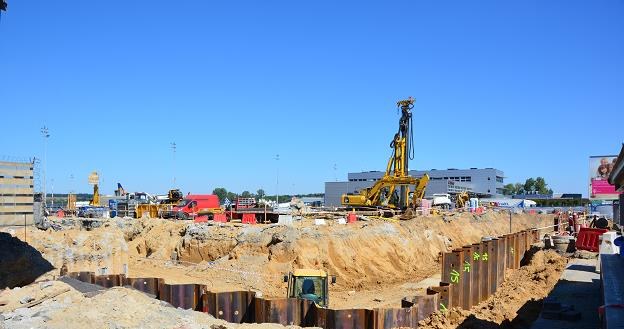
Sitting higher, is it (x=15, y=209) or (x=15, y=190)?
(x=15, y=190)

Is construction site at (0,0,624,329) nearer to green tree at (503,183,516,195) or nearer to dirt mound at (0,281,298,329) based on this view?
dirt mound at (0,281,298,329)

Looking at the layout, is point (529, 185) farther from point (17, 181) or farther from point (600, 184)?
point (17, 181)

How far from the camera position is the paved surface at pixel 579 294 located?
9.77 m

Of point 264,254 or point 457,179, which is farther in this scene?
point 457,179

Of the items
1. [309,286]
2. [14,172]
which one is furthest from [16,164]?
[309,286]

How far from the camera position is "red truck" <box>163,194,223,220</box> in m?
34.0

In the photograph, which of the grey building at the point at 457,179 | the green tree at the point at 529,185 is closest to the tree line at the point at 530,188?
the green tree at the point at 529,185

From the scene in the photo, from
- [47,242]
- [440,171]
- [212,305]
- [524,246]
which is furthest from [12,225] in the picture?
[440,171]

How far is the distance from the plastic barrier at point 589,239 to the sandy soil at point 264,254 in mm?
5897

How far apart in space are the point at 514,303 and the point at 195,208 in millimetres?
26175

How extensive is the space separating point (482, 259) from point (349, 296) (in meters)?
5.99

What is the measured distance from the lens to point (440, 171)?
348 feet

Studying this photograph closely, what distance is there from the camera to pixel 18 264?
14.9 meters

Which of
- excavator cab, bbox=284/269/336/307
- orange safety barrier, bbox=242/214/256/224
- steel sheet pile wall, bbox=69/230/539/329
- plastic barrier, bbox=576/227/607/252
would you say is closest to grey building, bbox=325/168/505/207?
orange safety barrier, bbox=242/214/256/224
